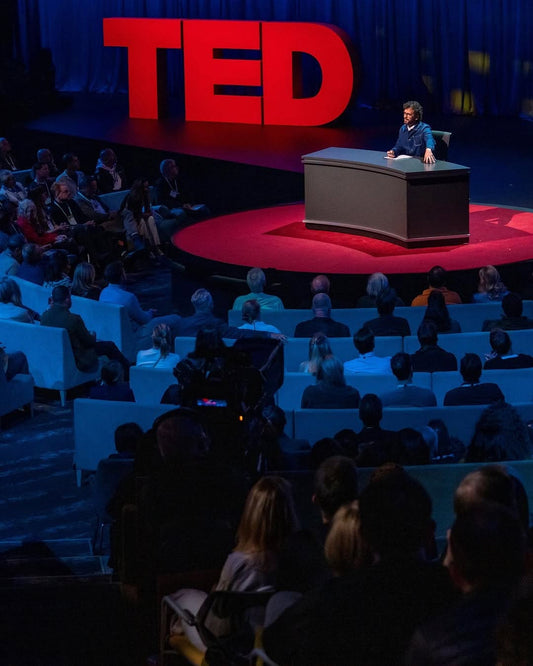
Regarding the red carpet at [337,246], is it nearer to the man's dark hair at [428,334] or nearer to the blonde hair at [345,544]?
the man's dark hair at [428,334]

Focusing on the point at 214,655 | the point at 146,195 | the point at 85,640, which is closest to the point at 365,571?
the point at 214,655

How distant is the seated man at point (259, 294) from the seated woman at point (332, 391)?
2222 millimetres

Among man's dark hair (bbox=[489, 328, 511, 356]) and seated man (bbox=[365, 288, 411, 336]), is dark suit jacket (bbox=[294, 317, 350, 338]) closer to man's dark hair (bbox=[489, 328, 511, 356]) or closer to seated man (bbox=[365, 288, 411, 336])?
seated man (bbox=[365, 288, 411, 336])

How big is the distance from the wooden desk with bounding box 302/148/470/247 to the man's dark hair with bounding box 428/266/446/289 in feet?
4.29

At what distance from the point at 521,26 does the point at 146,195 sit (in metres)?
6.47

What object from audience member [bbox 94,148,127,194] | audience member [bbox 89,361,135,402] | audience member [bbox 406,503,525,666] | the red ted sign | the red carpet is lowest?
audience member [bbox 89,361,135,402]

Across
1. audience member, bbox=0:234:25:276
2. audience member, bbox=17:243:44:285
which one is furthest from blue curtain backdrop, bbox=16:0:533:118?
audience member, bbox=17:243:44:285

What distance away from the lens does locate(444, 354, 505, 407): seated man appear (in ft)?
20.2

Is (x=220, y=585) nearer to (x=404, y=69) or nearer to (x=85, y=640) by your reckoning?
(x=85, y=640)

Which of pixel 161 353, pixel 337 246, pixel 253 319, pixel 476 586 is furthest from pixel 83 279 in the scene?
pixel 476 586

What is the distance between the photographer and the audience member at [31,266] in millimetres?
9359

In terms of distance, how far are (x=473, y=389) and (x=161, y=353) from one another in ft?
6.56

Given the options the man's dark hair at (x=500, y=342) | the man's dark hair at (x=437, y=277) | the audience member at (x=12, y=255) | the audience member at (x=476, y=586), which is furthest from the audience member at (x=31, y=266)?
the audience member at (x=476, y=586)

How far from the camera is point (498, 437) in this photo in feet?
17.0
